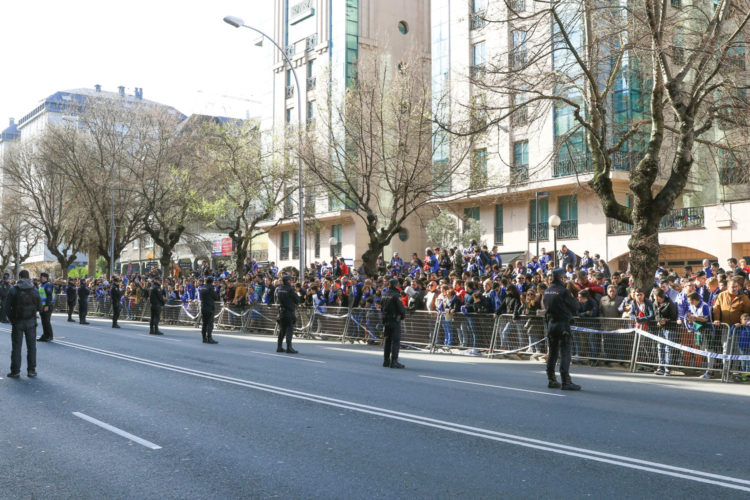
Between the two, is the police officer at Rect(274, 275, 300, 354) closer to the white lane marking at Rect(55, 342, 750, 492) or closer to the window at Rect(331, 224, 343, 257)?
the white lane marking at Rect(55, 342, 750, 492)

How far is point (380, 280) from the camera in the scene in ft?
70.5

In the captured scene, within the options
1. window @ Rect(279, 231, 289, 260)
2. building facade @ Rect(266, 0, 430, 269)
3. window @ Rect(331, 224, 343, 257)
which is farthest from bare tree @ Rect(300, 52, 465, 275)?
window @ Rect(279, 231, 289, 260)

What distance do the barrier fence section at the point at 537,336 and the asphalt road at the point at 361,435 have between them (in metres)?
0.66

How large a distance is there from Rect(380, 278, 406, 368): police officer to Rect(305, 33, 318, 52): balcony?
36.5m

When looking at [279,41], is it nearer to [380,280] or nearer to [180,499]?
[380,280]

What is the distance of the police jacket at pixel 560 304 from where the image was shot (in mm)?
11234

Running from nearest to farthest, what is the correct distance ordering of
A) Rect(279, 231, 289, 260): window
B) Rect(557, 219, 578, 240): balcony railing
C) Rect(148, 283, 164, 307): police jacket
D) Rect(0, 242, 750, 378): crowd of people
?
Rect(0, 242, 750, 378): crowd of people
Rect(148, 283, 164, 307): police jacket
Rect(557, 219, 578, 240): balcony railing
Rect(279, 231, 289, 260): window

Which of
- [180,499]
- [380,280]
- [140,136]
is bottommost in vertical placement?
[180,499]

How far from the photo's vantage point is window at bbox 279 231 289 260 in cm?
5106

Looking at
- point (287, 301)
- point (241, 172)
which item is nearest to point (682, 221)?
point (241, 172)

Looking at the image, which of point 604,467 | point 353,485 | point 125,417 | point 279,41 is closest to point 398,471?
point 353,485

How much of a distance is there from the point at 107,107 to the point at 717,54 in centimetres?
3618

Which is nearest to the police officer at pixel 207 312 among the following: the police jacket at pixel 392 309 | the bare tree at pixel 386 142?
the bare tree at pixel 386 142

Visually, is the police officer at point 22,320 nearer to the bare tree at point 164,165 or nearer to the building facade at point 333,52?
the bare tree at point 164,165
